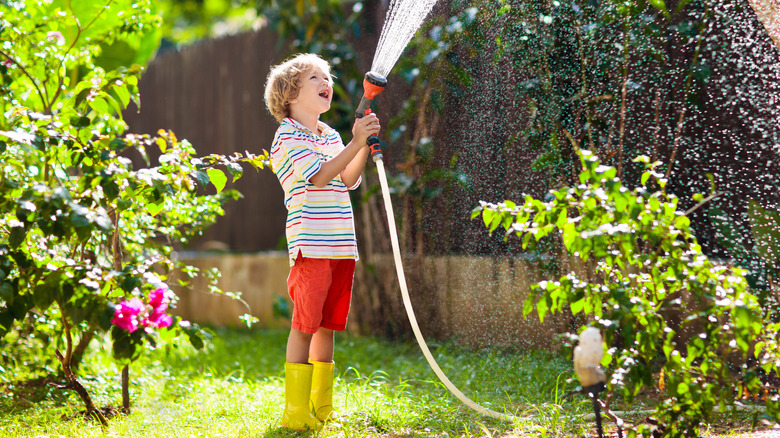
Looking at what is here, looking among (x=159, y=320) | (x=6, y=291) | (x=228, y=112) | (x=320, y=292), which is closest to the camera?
(x=6, y=291)

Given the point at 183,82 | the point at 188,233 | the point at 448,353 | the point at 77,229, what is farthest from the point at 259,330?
the point at 77,229

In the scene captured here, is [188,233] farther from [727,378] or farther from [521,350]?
[727,378]

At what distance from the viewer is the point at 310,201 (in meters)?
2.07

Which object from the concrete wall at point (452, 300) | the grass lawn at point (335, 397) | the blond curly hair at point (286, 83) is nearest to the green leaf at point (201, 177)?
the blond curly hair at point (286, 83)

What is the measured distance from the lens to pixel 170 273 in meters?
Result: 2.49

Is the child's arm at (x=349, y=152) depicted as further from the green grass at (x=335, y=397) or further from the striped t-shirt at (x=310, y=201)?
the green grass at (x=335, y=397)

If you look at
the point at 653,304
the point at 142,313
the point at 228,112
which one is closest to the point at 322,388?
the point at 142,313

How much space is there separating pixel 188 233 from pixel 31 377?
74 cm

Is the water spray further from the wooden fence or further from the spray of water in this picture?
the wooden fence

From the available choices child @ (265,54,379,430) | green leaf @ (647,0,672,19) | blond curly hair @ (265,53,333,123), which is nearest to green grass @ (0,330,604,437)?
child @ (265,54,379,430)

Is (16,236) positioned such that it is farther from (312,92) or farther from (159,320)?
(312,92)

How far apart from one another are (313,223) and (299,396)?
1.56 feet

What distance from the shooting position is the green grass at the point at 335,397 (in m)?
2.07

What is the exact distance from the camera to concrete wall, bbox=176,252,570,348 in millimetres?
3039
